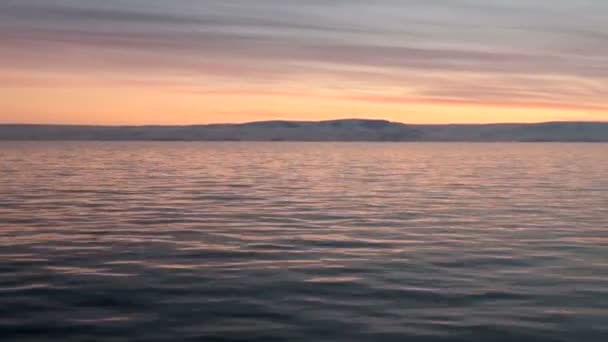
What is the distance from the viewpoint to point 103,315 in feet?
35.0

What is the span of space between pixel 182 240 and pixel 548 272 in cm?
966

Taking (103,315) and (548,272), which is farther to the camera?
(548,272)

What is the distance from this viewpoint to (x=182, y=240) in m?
18.0

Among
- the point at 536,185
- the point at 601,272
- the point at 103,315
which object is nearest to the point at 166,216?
the point at 103,315

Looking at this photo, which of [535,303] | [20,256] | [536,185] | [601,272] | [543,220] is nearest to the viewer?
[535,303]

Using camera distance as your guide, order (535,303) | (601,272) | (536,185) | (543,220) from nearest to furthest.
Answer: (535,303), (601,272), (543,220), (536,185)

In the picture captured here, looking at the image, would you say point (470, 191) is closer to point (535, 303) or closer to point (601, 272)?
point (601, 272)

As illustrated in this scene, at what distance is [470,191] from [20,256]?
979 inches

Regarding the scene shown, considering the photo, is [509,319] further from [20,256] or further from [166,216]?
[166,216]

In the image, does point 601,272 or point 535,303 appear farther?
point 601,272

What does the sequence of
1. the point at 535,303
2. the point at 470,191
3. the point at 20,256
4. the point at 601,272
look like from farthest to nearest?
the point at 470,191 < the point at 20,256 < the point at 601,272 < the point at 535,303

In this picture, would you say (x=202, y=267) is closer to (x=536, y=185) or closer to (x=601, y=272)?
(x=601, y=272)

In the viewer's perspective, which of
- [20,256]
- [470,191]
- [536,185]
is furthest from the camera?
[536,185]

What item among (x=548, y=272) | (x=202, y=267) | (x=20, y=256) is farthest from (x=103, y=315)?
(x=548, y=272)
